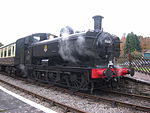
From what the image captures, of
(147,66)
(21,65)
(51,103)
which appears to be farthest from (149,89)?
(21,65)

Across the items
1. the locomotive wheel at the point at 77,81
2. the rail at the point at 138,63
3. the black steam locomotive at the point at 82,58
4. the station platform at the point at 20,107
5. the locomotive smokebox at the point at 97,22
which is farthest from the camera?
the rail at the point at 138,63

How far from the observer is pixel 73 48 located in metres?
6.83

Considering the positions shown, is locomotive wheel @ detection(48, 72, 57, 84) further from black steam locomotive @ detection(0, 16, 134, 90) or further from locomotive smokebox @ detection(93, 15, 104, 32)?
locomotive smokebox @ detection(93, 15, 104, 32)

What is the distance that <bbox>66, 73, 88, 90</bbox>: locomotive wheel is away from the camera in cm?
643

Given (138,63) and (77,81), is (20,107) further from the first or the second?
(138,63)

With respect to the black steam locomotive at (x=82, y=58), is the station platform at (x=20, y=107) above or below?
below

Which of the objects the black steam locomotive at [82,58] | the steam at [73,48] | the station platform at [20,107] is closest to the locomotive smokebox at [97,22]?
the black steam locomotive at [82,58]

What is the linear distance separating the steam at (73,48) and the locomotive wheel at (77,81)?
69 cm

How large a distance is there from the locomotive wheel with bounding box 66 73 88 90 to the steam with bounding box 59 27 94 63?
27.0 inches

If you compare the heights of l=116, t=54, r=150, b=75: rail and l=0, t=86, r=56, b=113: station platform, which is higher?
l=116, t=54, r=150, b=75: rail

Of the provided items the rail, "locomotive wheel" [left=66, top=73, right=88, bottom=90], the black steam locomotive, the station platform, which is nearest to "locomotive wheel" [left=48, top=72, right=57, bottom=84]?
the black steam locomotive

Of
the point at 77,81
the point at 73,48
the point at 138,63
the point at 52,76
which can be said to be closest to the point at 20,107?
the point at 77,81

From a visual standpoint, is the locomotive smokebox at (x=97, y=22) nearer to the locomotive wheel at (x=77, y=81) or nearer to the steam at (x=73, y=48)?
the steam at (x=73, y=48)

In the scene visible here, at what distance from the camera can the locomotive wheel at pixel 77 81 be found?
21.1ft
